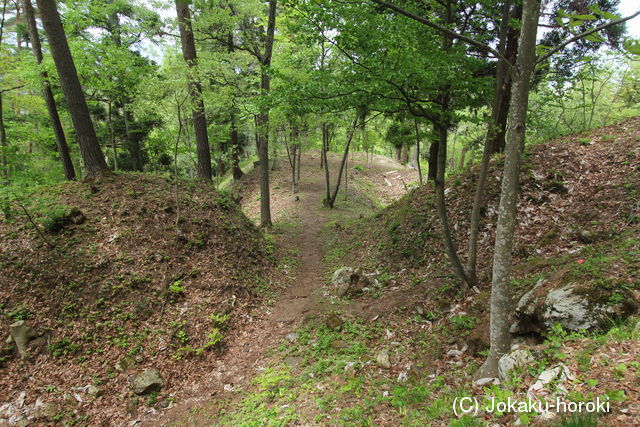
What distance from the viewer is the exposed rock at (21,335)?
482 cm

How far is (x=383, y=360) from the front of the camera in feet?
15.4

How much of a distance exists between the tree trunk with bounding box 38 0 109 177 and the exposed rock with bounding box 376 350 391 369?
8.40 m

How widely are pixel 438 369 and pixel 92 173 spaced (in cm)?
930

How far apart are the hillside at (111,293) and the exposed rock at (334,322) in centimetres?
198

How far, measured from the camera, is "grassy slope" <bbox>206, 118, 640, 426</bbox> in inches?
120

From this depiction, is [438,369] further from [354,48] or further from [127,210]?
[127,210]

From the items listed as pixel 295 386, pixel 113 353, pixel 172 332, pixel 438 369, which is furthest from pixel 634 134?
pixel 113 353

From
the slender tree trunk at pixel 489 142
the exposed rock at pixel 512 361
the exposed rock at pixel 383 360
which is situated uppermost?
the slender tree trunk at pixel 489 142

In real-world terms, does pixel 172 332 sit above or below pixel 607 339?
below

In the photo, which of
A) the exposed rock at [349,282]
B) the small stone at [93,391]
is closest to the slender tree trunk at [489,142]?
the exposed rock at [349,282]

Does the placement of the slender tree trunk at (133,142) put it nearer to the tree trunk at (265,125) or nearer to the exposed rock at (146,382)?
the tree trunk at (265,125)

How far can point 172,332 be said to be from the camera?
571cm

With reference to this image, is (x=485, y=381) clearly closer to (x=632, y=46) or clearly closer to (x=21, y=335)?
(x=632, y=46)

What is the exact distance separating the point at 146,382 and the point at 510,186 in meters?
6.05
